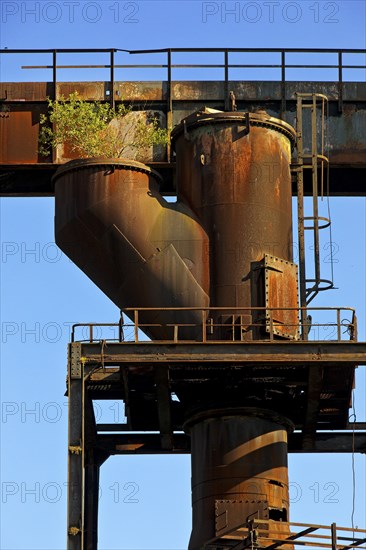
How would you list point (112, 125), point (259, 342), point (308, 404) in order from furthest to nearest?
point (112, 125)
point (308, 404)
point (259, 342)

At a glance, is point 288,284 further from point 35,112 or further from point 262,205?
point 35,112

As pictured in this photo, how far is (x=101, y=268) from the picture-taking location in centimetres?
3291

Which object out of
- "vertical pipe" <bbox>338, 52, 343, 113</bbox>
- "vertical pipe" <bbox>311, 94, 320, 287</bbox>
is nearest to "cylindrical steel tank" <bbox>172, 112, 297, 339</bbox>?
"vertical pipe" <bbox>311, 94, 320, 287</bbox>

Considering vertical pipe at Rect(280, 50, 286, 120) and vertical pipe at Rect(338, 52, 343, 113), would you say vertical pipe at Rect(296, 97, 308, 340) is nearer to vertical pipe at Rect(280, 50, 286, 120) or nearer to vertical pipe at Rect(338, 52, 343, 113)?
vertical pipe at Rect(280, 50, 286, 120)

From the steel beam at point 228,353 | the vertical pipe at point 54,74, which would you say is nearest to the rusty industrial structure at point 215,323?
the steel beam at point 228,353

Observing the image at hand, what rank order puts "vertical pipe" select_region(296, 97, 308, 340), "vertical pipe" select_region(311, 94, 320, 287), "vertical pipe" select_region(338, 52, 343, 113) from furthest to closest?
1. "vertical pipe" select_region(338, 52, 343, 113)
2. "vertical pipe" select_region(311, 94, 320, 287)
3. "vertical pipe" select_region(296, 97, 308, 340)

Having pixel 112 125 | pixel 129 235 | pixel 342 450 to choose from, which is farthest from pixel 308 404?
pixel 112 125

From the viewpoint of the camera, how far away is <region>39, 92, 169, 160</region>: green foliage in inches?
1374

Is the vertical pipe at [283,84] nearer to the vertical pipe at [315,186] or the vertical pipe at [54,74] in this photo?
the vertical pipe at [315,186]

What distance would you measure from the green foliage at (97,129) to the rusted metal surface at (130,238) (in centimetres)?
150

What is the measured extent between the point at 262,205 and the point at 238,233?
2.53 feet

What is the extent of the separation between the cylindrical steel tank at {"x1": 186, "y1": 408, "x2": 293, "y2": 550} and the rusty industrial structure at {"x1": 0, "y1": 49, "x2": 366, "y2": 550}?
0.03m

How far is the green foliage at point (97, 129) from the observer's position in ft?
115

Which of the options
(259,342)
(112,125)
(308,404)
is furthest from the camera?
(112,125)
